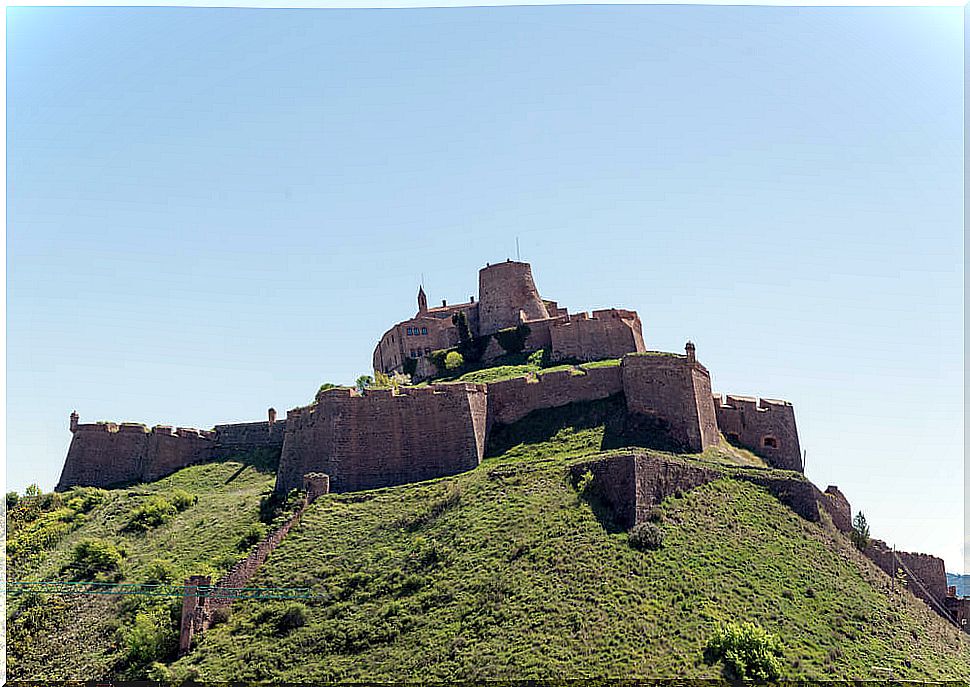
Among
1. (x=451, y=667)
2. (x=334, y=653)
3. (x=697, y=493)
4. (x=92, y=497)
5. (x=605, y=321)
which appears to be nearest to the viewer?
(x=451, y=667)

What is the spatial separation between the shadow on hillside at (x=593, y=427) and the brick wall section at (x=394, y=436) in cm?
118

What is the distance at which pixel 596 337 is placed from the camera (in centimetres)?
5394

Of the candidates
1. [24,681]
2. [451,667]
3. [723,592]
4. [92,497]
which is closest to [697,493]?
[723,592]

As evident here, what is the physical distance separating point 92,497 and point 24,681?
50.5ft

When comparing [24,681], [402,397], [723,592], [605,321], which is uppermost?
[605,321]

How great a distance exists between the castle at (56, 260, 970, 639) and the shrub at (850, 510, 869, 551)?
0.44 m

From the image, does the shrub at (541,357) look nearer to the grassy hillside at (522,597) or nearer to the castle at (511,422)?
the castle at (511,422)

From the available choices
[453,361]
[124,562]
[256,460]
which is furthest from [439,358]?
[124,562]

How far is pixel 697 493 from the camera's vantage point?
39625 mm

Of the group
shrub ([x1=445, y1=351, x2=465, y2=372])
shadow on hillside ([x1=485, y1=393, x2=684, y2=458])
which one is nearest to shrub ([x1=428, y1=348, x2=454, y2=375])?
shrub ([x1=445, y1=351, x2=465, y2=372])

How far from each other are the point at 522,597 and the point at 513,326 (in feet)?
85.0

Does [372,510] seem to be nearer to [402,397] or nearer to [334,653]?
[402,397]

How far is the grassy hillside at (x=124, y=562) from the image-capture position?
1443 inches

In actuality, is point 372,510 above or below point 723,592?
above
